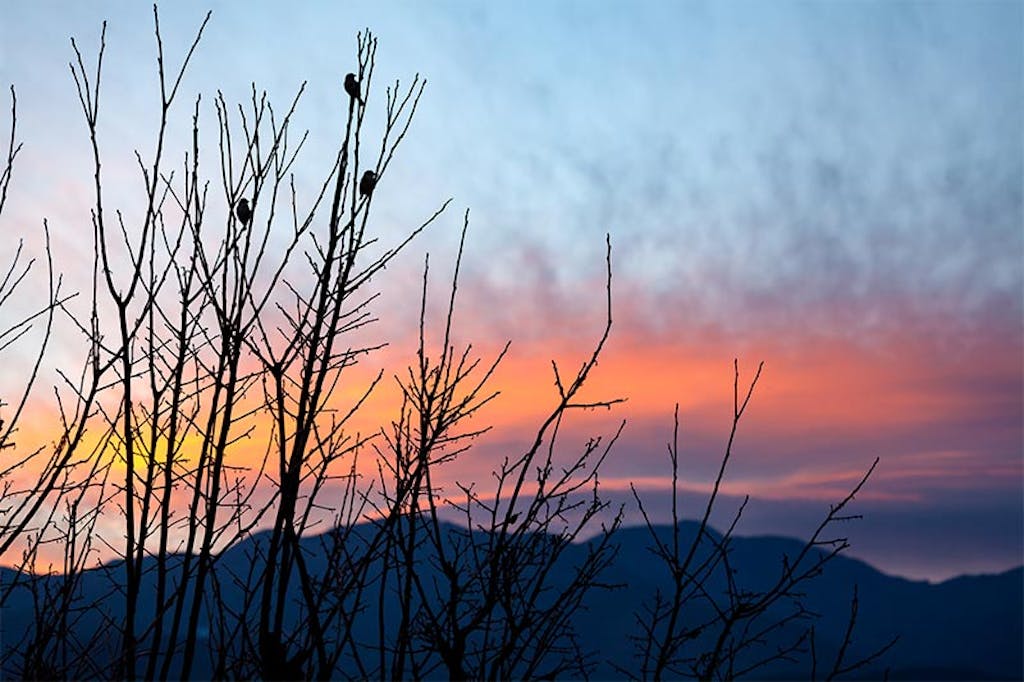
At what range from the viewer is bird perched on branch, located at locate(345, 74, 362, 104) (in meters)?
3.20

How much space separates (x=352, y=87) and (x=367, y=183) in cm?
33

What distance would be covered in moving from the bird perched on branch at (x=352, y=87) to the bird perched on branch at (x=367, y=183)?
0.25 m

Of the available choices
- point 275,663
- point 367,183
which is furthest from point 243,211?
point 275,663

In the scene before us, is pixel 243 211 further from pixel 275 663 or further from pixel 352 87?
pixel 275 663

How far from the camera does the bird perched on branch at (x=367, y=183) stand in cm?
318

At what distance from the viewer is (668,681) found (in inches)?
145

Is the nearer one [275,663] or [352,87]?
[275,663]

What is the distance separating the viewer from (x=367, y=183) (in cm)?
319

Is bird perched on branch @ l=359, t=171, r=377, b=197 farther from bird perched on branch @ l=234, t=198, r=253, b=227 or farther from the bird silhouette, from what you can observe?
the bird silhouette

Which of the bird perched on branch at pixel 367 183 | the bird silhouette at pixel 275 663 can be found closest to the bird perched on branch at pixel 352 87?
the bird perched on branch at pixel 367 183

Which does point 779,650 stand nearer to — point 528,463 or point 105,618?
point 528,463

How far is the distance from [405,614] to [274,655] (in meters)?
0.54

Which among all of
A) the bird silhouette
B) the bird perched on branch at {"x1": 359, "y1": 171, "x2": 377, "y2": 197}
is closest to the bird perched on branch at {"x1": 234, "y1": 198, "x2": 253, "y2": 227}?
the bird perched on branch at {"x1": 359, "y1": 171, "x2": 377, "y2": 197}

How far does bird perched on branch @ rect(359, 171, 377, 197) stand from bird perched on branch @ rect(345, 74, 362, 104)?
0.25 metres
